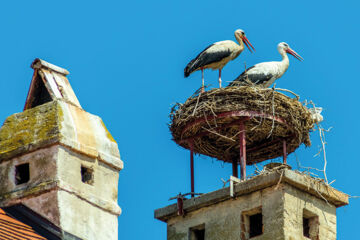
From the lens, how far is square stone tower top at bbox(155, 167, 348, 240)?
1800 cm

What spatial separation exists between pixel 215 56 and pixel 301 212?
5282 millimetres

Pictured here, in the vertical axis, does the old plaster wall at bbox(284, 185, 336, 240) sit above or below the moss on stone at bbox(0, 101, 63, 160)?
below

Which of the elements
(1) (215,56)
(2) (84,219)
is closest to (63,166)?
(2) (84,219)

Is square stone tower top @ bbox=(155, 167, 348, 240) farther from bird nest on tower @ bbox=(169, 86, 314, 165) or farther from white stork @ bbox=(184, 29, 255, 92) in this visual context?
white stork @ bbox=(184, 29, 255, 92)

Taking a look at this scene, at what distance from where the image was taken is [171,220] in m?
19.6

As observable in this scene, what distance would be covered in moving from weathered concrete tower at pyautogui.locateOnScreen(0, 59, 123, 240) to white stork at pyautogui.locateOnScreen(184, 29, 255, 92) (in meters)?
3.96

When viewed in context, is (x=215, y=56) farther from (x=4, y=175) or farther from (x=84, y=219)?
(x=84, y=219)

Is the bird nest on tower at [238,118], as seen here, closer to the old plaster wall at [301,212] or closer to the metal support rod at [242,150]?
the metal support rod at [242,150]

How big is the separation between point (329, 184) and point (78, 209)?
447 cm

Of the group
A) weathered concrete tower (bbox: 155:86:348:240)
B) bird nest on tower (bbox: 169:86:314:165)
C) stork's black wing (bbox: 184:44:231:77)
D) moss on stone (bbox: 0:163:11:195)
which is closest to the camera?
moss on stone (bbox: 0:163:11:195)

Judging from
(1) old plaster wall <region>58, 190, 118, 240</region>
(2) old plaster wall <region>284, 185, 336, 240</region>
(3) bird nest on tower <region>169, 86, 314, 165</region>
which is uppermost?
(3) bird nest on tower <region>169, 86, 314, 165</region>

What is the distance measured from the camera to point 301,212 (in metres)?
18.3

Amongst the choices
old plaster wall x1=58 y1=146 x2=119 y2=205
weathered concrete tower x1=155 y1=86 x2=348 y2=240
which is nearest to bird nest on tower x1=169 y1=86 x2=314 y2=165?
weathered concrete tower x1=155 y1=86 x2=348 y2=240

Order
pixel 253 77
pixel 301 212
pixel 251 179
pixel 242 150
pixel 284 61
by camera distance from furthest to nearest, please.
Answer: pixel 284 61 < pixel 253 77 < pixel 242 150 < pixel 251 179 < pixel 301 212
